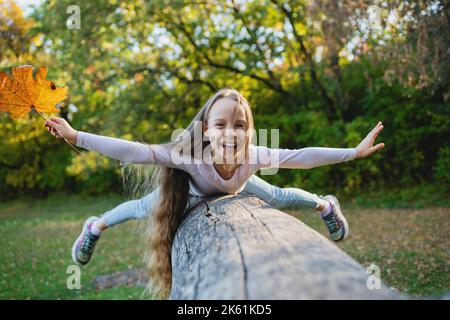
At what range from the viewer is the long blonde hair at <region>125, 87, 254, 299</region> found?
3.21 metres

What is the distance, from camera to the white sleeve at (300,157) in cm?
323

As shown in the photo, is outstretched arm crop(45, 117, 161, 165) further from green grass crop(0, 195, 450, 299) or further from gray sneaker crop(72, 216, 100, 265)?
green grass crop(0, 195, 450, 299)

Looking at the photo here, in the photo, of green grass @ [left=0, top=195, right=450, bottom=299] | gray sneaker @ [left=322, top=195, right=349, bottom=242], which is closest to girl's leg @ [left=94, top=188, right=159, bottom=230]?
gray sneaker @ [left=322, top=195, right=349, bottom=242]

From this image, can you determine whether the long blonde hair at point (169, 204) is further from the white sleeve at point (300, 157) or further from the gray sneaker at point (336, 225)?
the gray sneaker at point (336, 225)

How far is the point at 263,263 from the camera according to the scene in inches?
64.7

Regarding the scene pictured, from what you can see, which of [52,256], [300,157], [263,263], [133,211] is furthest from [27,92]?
[52,256]

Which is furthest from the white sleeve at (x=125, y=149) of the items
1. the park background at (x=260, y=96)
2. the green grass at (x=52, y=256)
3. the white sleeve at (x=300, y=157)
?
the park background at (x=260, y=96)

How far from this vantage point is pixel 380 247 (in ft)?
24.0

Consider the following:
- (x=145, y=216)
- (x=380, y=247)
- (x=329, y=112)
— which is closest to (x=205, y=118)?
(x=145, y=216)

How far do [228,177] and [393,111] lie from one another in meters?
10.2

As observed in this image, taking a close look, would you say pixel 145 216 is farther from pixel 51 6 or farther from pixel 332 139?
pixel 51 6

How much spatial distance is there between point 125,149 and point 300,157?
1.33m

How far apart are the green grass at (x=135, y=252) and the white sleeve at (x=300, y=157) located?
2.63m

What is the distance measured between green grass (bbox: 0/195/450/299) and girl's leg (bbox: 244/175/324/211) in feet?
7.10
